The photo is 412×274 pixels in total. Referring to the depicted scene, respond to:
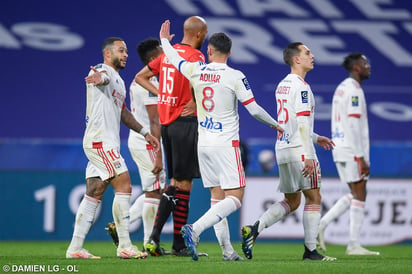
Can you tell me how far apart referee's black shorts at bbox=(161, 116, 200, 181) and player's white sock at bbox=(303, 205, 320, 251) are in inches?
44.3

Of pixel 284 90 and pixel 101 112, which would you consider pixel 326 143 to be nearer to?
pixel 284 90

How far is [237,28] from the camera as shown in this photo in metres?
16.9

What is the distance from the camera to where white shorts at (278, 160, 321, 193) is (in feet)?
26.2

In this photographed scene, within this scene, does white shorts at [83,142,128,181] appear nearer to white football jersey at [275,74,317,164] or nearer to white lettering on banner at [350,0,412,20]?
white football jersey at [275,74,317,164]

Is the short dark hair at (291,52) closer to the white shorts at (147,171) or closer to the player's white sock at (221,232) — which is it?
the player's white sock at (221,232)

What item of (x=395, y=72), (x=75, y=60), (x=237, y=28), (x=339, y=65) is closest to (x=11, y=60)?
(x=75, y=60)

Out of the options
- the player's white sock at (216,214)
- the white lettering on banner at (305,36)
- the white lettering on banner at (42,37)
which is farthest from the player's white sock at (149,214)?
the white lettering on banner at (305,36)

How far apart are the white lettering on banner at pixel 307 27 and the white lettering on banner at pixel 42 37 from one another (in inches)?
78.7

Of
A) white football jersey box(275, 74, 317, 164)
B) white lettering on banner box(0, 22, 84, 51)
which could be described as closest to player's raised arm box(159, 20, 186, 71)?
white football jersey box(275, 74, 317, 164)

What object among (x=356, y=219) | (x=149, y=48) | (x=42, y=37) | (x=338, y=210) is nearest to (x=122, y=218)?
(x=149, y=48)

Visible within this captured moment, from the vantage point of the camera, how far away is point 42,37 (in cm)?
1658

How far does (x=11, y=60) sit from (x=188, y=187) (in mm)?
8862

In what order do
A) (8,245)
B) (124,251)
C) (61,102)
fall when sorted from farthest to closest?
(61,102)
(8,245)
(124,251)

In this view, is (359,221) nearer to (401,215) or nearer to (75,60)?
(401,215)
